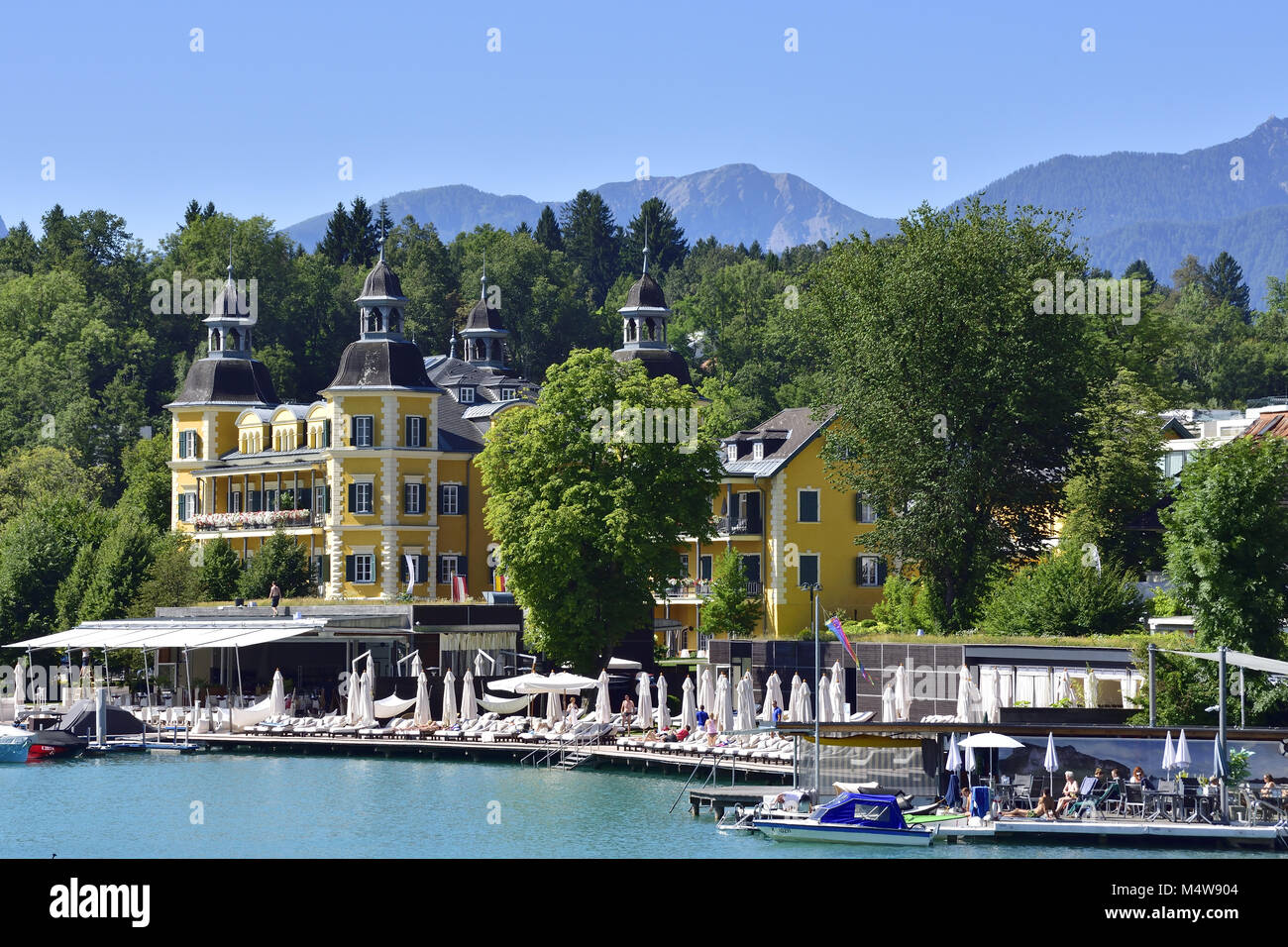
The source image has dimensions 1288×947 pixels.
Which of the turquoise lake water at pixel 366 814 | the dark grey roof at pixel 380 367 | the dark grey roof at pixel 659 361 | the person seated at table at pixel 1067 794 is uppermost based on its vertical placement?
the dark grey roof at pixel 659 361

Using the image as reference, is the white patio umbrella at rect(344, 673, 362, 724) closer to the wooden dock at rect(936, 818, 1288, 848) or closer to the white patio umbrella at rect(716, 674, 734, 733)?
the white patio umbrella at rect(716, 674, 734, 733)

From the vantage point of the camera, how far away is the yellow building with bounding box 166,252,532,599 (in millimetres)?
86438

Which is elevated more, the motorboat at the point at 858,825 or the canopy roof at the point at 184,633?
the canopy roof at the point at 184,633

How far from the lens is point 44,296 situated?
123688 millimetres

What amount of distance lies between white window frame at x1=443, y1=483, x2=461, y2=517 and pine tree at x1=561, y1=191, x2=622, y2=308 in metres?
79.0

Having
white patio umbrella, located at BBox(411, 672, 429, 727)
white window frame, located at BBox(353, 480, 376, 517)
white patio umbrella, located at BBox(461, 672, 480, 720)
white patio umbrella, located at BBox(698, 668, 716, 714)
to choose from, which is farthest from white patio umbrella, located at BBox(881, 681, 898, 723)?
white window frame, located at BBox(353, 480, 376, 517)

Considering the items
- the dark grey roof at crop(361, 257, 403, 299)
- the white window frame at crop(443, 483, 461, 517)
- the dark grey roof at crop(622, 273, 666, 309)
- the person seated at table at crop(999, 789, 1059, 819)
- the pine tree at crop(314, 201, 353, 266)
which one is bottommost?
the person seated at table at crop(999, 789, 1059, 819)

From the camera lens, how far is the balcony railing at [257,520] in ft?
293

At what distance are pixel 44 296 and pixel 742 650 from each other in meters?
71.9

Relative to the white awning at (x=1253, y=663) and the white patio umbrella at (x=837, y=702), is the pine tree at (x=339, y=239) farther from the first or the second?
the white awning at (x=1253, y=663)

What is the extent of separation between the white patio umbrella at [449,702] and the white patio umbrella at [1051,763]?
85.9 feet

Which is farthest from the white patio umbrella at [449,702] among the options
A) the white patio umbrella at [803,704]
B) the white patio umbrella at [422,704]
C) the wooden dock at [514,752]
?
the white patio umbrella at [803,704]

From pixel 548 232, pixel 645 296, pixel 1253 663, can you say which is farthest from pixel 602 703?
pixel 548 232
